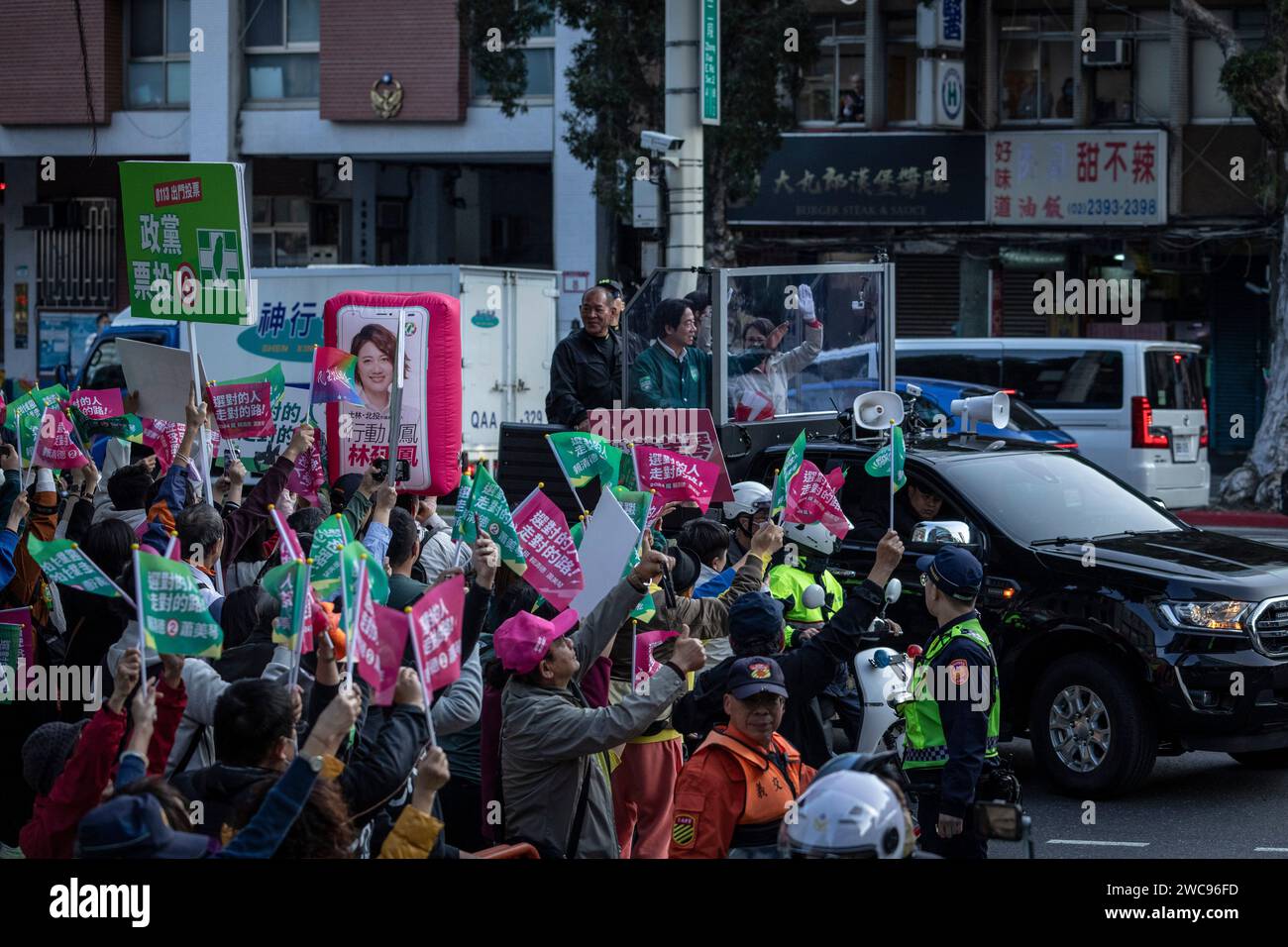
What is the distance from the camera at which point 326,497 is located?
9094 mm

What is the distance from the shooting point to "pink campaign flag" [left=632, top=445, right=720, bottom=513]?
286 inches

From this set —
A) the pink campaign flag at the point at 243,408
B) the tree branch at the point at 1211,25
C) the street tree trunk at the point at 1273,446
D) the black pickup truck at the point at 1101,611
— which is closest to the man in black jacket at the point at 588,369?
the black pickup truck at the point at 1101,611

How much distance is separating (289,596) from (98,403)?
535cm

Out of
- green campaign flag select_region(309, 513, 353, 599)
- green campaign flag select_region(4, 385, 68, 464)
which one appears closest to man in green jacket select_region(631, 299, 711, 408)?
green campaign flag select_region(4, 385, 68, 464)

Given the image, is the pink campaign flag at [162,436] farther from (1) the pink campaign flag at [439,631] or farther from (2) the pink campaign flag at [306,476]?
(1) the pink campaign flag at [439,631]

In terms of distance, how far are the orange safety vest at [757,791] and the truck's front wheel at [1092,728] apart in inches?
143

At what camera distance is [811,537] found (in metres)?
9.03

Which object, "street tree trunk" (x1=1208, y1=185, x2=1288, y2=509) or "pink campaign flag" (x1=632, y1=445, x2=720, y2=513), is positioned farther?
"street tree trunk" (x1=1208, y1=185, x2=1288, y2=509)

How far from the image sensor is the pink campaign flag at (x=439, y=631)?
430 centimetres

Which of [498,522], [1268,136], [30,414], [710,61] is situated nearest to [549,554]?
[498,522]

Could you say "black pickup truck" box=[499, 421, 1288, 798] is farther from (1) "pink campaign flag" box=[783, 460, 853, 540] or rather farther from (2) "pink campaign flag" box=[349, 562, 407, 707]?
(2) "pink campaign flag" box=[349, 562, 407, 707]

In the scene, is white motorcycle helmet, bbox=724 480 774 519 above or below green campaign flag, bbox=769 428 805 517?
below

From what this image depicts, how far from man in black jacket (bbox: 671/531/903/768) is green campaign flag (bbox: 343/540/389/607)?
4.31ft

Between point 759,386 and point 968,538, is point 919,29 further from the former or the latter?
point 968,538
